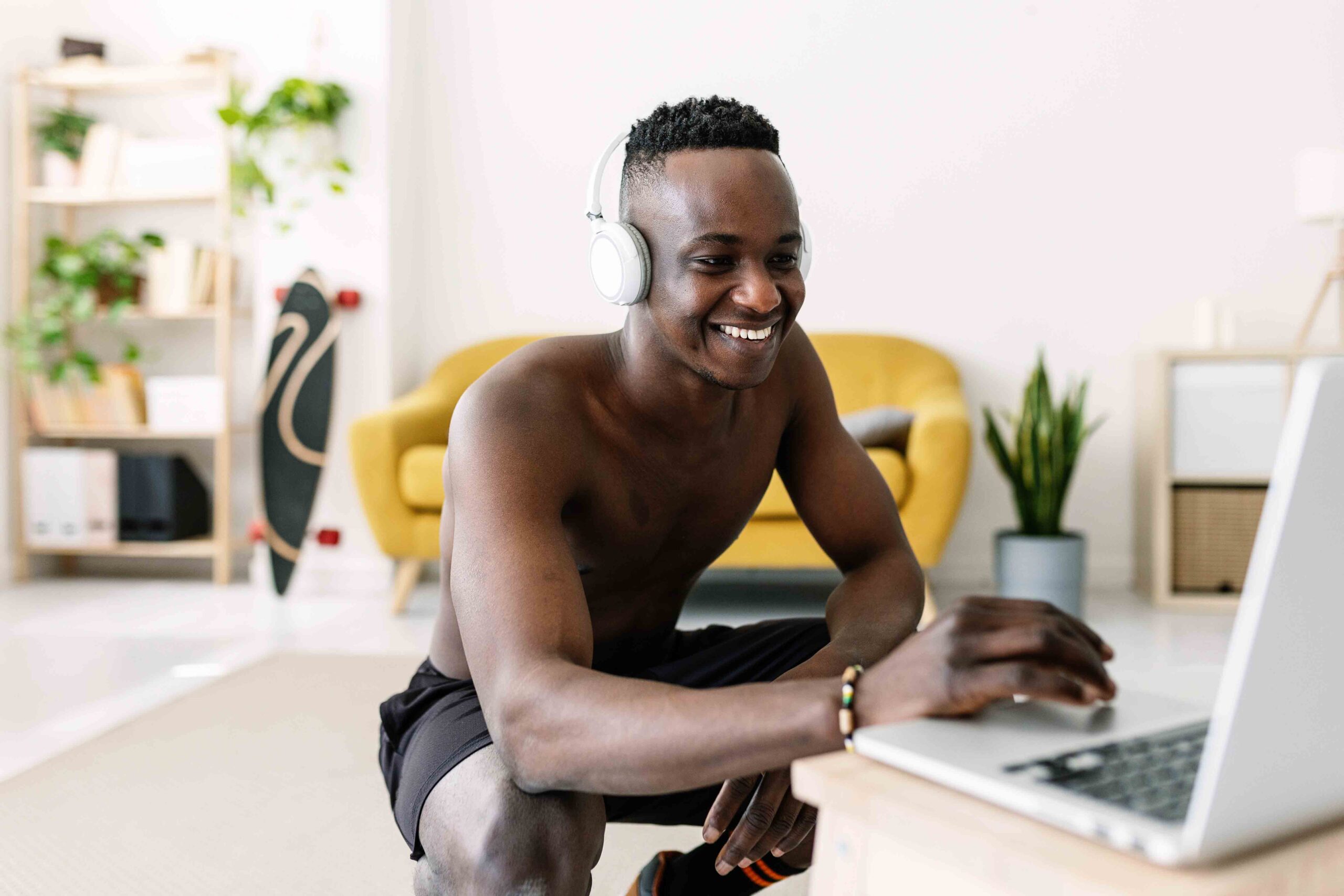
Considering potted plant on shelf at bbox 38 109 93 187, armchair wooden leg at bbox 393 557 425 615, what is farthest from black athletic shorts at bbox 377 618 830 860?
potted plant on shelf at bbox 38 109 93 187

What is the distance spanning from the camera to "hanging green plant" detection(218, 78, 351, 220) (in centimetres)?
385

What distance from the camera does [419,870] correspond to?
1103 millimetres

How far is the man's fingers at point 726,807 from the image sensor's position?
97cm

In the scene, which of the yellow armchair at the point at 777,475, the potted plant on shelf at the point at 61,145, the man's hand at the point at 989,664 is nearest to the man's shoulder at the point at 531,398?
the man's hand at the point at 989,664

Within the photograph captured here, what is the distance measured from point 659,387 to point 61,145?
3819 millimetres

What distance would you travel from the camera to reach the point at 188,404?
407 centimetres

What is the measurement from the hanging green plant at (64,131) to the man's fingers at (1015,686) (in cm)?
442

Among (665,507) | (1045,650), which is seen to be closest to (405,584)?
(665,507)

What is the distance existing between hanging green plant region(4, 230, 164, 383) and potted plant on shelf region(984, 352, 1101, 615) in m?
3.03

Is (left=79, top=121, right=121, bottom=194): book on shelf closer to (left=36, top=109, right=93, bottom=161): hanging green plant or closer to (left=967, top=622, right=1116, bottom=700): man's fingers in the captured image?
(left=36, top=109, right=93, bottom=161): hanging green plant

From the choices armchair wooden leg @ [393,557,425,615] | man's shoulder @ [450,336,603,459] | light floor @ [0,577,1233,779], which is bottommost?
light floor @ [0,577,1233,779]

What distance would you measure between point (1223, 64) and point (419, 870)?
3.87 metres

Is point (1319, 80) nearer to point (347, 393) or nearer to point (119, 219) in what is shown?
point (347, 393)

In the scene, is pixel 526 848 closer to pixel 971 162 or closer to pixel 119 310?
pixel 971 162
